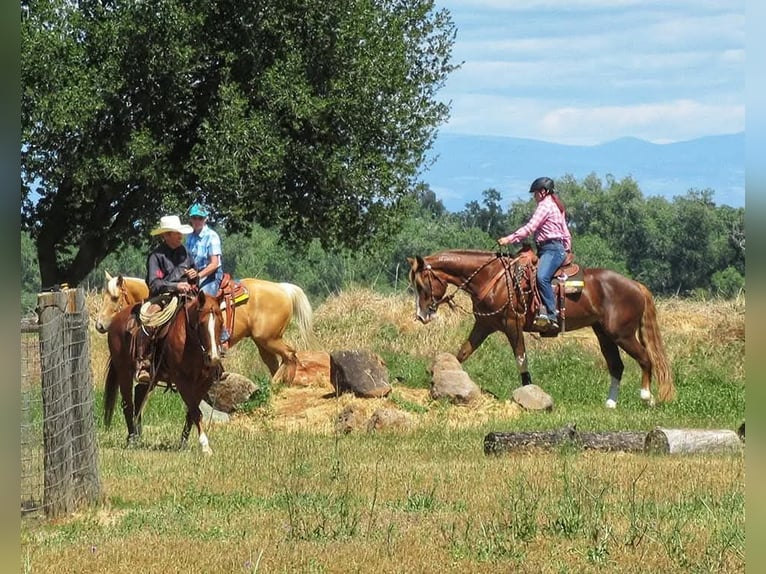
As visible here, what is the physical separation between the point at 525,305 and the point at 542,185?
2089 millimetres

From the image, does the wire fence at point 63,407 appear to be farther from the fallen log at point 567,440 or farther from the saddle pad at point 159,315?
the fallen log at point 567,440

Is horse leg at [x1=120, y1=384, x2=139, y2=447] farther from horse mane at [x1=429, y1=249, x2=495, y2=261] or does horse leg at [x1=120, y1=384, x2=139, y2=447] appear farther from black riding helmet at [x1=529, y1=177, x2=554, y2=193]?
black riding helmet at [x1=529, y1=177, x2=554, y2=193]

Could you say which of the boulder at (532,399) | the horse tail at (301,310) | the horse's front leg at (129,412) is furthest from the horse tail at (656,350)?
the horse's front leg at (129,412)

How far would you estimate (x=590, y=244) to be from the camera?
229 feet

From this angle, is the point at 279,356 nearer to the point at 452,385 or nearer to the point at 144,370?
the point at 452,385

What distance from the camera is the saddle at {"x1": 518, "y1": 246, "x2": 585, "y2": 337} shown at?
1809cm

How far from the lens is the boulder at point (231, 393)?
1728 centimetres

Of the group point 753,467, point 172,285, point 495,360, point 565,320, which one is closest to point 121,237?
point 495,360

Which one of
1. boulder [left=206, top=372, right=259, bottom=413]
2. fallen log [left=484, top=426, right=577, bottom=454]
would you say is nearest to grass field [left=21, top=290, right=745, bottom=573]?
fallen log [left=484, top=426, right=577, bottom=454]

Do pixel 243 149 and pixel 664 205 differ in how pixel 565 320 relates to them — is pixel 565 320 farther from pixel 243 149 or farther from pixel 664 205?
pixel 664 205

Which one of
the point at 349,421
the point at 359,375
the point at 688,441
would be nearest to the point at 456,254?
the point at 359,375

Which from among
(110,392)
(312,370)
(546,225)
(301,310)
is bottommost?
(312,370)

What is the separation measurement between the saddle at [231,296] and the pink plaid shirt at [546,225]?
4.29 metres

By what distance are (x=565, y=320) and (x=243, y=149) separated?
1115 centimetres
